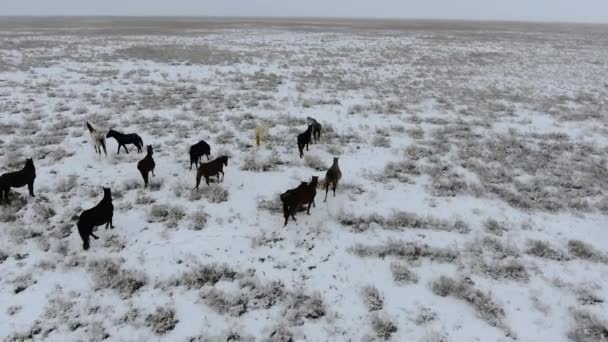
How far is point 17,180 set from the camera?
8.53 m

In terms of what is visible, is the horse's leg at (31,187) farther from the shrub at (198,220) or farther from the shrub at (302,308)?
the shrub at (302,308)

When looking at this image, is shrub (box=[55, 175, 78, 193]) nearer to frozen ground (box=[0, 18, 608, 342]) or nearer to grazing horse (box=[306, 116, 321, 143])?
frozen ground (box=[0, 18, 608, 342])

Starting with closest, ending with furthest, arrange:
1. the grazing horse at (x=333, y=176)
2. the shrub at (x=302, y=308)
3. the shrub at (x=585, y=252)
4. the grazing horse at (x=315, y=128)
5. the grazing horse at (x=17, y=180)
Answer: the shrub at (x=302, y=308), the shrub at (x=585, y=252), the grazing horse at (x=17, y=180), the grazing horse at (x=333, y=176), the grazing horse at (x=315, y=128)

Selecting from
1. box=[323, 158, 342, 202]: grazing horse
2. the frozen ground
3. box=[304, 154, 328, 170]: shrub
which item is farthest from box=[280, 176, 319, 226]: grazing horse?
box=[304, 154, 328, 170]: shrub

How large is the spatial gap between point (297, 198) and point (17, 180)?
6067 millimetres

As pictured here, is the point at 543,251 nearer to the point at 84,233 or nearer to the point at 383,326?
the point at 383,326

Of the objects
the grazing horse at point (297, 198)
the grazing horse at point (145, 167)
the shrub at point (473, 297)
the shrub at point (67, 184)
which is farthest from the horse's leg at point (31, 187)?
the shrub at point (473, 297)

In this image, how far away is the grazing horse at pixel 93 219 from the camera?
7090 mm

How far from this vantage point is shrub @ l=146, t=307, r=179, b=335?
5619mm

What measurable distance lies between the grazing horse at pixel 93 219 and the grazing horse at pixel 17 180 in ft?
8.04

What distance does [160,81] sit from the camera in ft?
70.6

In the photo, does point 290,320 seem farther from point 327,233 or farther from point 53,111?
point 53,111

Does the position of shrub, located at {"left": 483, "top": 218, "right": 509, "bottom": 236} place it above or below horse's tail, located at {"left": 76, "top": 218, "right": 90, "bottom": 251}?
below

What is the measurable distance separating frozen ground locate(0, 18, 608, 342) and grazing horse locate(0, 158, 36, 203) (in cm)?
31
